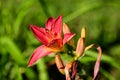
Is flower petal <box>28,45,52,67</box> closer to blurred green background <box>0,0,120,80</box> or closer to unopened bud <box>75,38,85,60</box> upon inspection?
unopened bud <box>75,38,85,60</box>

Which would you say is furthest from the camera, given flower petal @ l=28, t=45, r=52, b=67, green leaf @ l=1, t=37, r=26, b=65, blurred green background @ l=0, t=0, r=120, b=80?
blurred green background @ l=0, t=0, r=120, b=80

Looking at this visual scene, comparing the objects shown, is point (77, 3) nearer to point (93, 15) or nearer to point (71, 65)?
point (93, 15)

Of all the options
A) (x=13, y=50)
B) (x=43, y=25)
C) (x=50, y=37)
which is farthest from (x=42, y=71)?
(x=50, y=37)

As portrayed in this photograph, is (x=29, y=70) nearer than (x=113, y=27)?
Yes

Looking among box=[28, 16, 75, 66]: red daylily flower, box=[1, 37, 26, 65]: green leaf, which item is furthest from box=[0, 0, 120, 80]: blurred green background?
box=[28, 16, 75, 66]: red daylily flower

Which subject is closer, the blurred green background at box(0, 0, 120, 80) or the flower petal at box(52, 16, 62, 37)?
the flower petal at box(52, 16, 62, 37)

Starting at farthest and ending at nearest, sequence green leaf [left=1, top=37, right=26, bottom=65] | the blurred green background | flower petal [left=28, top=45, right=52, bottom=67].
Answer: the blurred green background → green leaf [left=1, top=37, right=26, bottom=65] → flower petal [left=28, top=45, right=52, bottom=67]

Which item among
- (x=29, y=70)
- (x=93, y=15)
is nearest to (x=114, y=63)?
(x=29, y=70)

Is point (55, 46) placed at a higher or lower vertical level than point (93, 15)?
higher

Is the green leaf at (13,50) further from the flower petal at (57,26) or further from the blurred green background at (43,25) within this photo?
the flower petal at (57,26)
